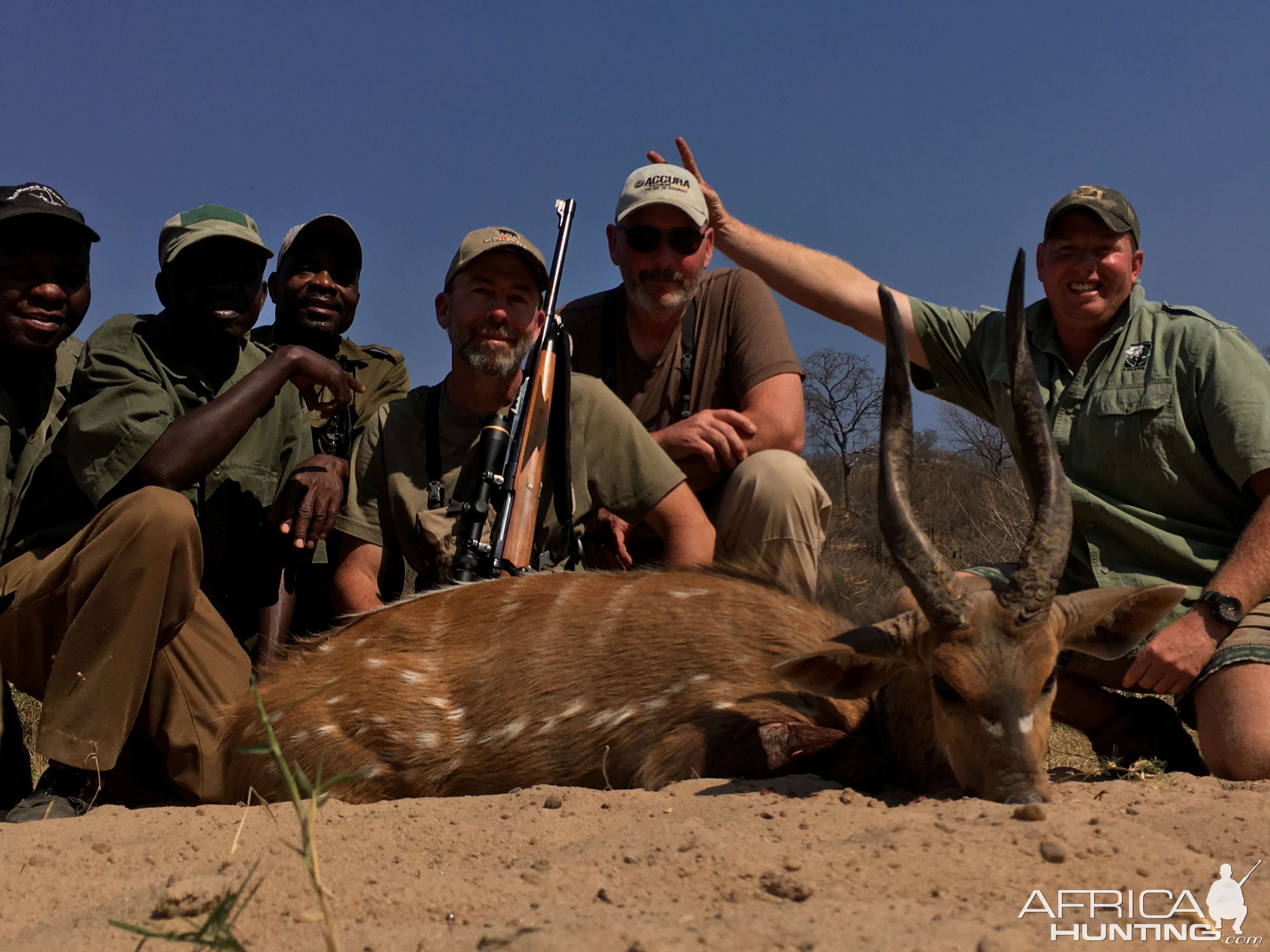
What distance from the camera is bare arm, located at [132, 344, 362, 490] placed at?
4203 mm

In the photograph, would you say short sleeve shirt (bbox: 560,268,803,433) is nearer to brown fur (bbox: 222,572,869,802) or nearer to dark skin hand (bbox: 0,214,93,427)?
brown fur (bbox: 222,572,869,802)

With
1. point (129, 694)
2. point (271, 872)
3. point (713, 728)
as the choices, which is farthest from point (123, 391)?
point (713, 728)

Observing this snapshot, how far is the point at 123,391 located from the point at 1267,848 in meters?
4.23

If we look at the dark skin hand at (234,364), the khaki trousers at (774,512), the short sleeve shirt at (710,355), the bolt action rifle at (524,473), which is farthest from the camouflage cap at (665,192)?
the dark skin hand at (234,364)

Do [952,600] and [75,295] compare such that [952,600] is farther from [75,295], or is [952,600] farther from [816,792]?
[75,295]

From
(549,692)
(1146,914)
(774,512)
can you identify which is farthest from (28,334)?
(1146,914)

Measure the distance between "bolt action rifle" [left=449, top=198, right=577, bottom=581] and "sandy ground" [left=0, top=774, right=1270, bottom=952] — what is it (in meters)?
1.69

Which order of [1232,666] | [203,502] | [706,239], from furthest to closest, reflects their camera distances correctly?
[706,239], [203,502], [1232,666]

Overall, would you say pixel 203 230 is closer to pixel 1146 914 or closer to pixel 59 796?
pixel 59 796

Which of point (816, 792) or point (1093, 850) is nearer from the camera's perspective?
Result: point (1093, 850)

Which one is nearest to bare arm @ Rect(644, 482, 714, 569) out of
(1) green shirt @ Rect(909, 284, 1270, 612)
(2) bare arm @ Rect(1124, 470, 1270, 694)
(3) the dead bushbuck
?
A: (3) the dead bushbuck

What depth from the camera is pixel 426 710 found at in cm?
414

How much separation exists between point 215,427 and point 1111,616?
11.0 ft

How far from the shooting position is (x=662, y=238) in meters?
5.79
